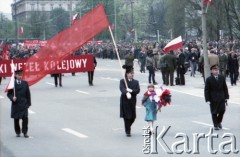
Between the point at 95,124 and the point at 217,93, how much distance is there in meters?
3.64

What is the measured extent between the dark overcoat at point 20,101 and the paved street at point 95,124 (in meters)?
0.57

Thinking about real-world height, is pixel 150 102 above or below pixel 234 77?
above

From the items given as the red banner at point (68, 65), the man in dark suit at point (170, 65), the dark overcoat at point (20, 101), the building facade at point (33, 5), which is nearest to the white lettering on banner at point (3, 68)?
the red banner at point (68, 65)

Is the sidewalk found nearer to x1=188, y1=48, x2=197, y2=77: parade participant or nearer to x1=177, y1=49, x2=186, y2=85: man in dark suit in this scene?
x1=177, y1=49, x2=186, y2=85: man in dark suit

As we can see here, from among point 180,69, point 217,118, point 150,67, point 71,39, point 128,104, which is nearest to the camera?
point 128,104

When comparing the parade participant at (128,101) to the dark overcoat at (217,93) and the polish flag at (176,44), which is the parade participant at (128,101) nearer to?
the dark overcoat at (217,93)

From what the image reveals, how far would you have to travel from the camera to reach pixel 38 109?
23.9 meters

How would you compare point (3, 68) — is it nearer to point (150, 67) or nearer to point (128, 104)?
point (150, 67)

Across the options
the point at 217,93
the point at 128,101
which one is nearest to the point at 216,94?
the point at 217,93

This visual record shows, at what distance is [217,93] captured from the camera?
17.2 metres

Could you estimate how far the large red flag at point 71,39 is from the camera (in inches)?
704

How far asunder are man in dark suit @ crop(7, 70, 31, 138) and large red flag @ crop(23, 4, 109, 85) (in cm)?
75

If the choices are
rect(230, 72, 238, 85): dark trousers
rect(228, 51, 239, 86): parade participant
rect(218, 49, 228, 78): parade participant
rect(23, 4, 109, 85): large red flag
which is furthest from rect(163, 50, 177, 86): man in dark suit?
rect(23, 4, 109, 85): large red flag

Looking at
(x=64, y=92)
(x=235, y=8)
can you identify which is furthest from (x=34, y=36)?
(x=64, y=92)
